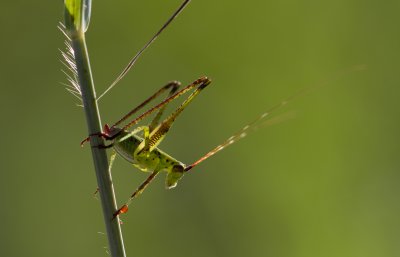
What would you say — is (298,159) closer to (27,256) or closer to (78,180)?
(78,180)

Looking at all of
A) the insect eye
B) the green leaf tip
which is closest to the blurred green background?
the insect eye

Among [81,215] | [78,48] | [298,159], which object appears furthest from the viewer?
[298,159]

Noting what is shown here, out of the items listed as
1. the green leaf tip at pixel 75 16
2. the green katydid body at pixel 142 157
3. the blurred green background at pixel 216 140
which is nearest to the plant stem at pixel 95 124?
the green leaf tip at pixel 75 16

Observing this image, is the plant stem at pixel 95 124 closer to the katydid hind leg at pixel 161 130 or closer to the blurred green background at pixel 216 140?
the katydid hind leg at pixel 161 130

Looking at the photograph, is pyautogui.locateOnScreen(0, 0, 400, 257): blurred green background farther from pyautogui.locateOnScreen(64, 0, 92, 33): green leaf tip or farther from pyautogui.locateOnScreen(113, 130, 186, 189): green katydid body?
pyautogui.locateOnScreen(64, 0, 92, 33): green leaf tip

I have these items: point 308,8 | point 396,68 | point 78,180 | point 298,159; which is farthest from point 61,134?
point 396,68

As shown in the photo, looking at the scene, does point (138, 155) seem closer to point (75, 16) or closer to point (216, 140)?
point (75, 16)

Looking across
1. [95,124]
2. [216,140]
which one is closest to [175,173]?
[95,124]
